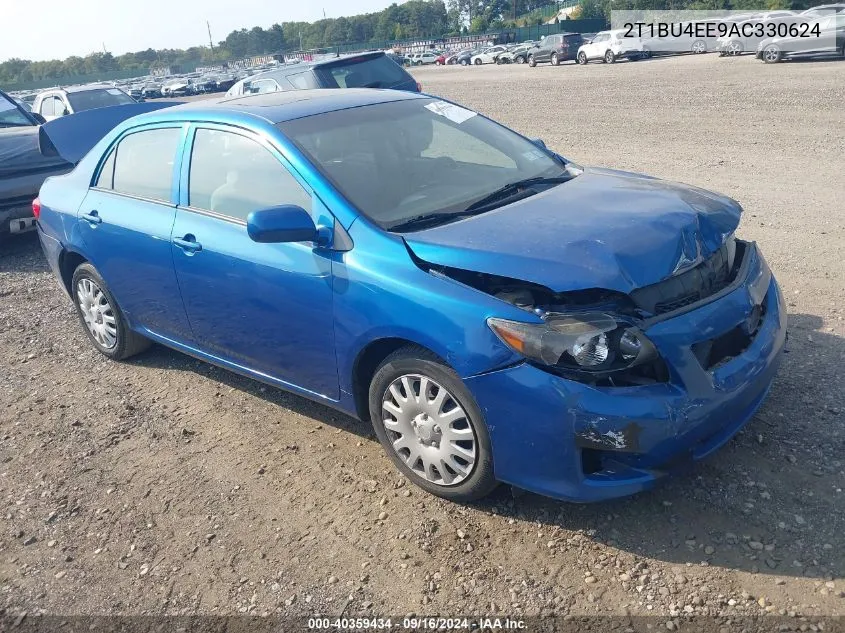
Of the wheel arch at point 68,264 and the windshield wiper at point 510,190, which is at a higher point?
the windshield wiper at point 510,190

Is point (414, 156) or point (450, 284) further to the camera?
point (414, 156)

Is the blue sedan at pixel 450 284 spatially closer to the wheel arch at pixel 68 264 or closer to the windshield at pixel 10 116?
the wheel arch at pixel 68 264

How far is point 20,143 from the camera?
8.98 m

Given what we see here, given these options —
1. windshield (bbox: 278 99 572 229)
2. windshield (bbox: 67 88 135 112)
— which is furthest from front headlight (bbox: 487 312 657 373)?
windshield (bbox: 67 88 135 112)

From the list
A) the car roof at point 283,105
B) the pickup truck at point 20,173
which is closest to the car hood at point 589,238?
the car roof at point 283,105

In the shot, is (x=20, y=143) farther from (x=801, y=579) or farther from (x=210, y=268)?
(x=801, y=579)

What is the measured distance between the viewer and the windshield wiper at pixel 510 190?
3.83 metres

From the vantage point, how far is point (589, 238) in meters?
3.27

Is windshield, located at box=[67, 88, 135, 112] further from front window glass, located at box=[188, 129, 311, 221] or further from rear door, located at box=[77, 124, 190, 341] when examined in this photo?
front window glass, located at box=[188, 129, 311, 221]

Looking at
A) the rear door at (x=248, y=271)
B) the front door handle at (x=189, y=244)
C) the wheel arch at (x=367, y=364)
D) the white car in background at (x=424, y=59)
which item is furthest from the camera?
the white car in background at (x=424, y=59)

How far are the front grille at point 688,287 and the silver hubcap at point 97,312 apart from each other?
380 centimetres

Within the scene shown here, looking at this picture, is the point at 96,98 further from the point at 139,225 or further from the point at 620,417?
the point at 620,417

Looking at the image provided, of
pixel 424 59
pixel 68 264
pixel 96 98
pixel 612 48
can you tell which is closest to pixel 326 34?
pixel 424 59

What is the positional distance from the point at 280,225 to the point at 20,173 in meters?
6.55
